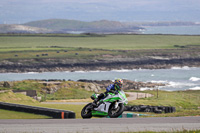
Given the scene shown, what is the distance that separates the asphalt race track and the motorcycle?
1.78 metres

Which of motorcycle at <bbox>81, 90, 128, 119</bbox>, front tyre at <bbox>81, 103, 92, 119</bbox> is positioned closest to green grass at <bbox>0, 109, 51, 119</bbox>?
front tyre at <bbox>81, 103, 92, 119</bbox>

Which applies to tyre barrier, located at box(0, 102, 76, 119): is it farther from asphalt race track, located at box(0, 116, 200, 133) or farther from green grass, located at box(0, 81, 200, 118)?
green grass, located at box(0, 81, 200, 118)

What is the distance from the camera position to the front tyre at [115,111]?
23.1m

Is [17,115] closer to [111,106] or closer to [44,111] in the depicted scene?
[44,111]

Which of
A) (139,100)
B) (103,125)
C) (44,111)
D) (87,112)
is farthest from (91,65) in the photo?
(103,125)

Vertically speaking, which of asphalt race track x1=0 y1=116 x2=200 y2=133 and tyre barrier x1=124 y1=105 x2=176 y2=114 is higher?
asphalt race track x1=0 y1=116 x2=200 y2=133

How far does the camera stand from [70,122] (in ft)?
68.8

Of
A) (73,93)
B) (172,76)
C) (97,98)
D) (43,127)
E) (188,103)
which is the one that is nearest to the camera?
(43,127)

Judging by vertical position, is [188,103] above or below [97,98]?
below

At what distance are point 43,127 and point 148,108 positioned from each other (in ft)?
65.6

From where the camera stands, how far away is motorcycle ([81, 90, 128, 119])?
2298cm

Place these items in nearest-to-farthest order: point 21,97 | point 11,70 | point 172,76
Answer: point 21,97, point 172,76, point 11,70

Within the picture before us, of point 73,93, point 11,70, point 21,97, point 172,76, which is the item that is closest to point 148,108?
point 21,97

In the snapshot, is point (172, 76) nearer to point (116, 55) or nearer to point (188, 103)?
point (116, 55)
